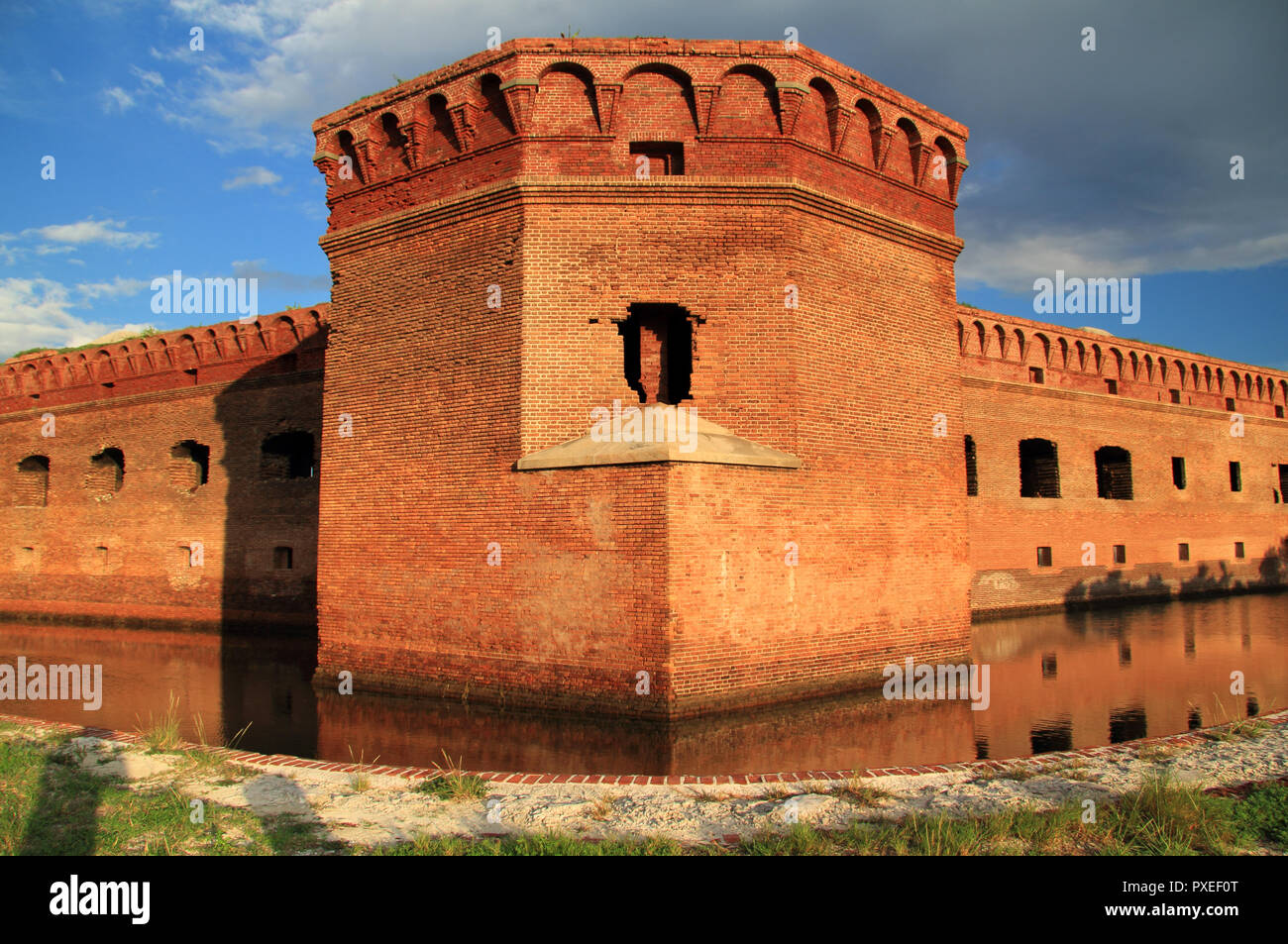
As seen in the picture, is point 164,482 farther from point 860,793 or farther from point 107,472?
point 860,793

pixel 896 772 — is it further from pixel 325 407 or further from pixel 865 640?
pixel 325 407

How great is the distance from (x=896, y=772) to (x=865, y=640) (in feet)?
14.2

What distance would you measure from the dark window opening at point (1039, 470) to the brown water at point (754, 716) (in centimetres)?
709

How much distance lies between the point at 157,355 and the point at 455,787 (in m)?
18.8

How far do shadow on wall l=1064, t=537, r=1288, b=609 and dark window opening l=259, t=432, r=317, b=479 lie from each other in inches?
716

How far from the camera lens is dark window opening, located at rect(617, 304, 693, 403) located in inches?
416

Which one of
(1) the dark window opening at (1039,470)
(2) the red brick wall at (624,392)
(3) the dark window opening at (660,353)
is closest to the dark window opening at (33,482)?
(2) the red brick wall at (624,392)

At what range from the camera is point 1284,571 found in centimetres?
2608

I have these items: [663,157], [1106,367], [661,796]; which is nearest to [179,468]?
[663,157]

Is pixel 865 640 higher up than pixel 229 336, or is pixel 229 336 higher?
pixel 229 336

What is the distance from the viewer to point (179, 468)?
19.7 metres

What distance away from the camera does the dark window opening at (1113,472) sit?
22.2m

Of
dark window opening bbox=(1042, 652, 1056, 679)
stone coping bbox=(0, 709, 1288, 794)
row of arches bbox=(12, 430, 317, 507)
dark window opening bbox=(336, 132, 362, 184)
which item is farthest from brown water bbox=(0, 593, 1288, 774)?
dark window opening bbox=(336, 132, 362, 184)
